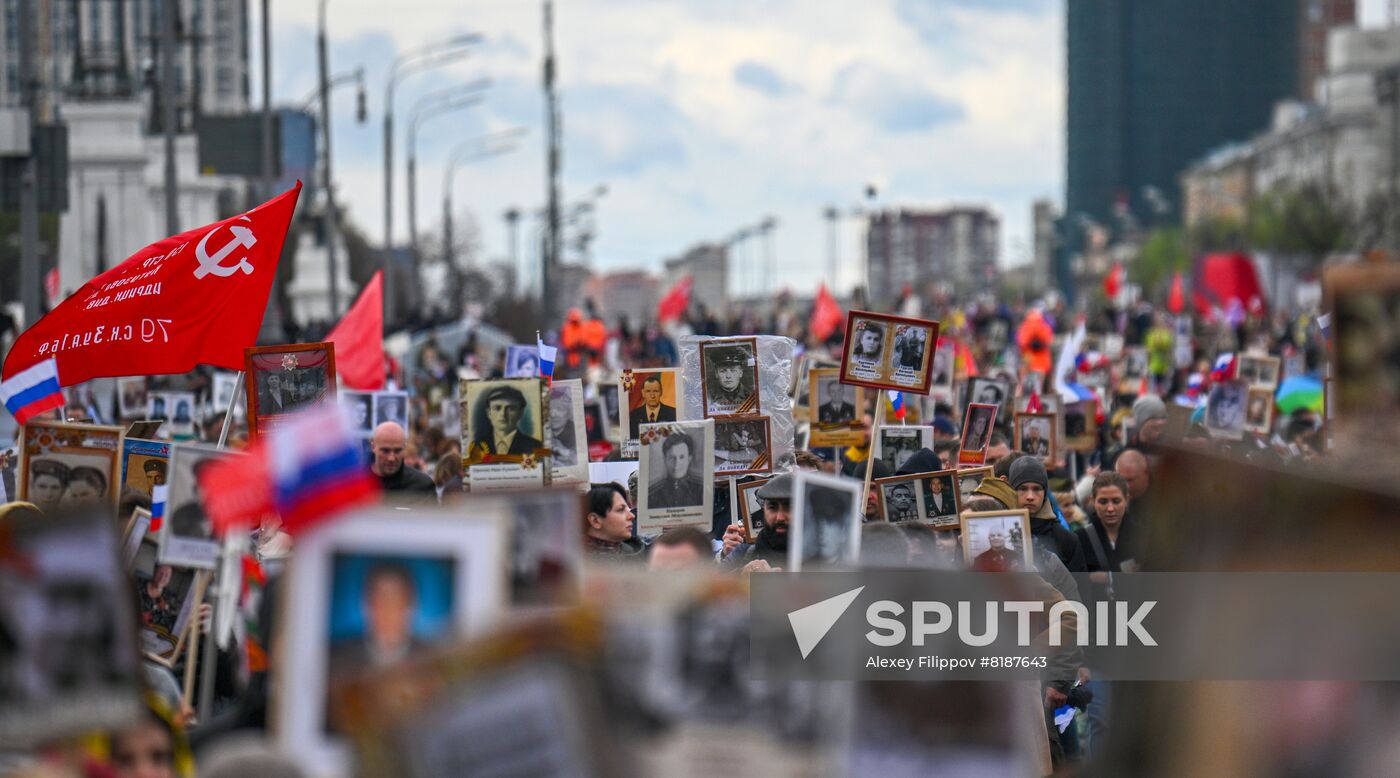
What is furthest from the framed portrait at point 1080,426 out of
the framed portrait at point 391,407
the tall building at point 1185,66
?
the tall building at point 1185,66

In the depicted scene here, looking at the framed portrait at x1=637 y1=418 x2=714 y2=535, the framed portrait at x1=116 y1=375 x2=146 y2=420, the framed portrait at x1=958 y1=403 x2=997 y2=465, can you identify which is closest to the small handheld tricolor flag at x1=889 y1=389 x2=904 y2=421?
the framed portrait at x1=958 y1=403 x2=997 y2=465

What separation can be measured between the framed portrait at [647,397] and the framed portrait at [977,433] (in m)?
1.76

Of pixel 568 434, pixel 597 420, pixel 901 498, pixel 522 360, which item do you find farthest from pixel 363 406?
pixel 901 498

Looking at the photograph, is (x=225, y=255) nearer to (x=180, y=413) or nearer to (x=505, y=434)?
(x=505, y=434)

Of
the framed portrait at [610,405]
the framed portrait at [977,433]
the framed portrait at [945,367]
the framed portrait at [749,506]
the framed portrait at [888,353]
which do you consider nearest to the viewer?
the framed portrait at [749,506]

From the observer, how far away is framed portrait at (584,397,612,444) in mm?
14812

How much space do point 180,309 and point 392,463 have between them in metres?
1.18

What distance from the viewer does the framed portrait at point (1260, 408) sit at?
15.5 meters

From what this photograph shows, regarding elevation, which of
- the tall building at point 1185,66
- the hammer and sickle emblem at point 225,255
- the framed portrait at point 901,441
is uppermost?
the tall building at point 1185,66

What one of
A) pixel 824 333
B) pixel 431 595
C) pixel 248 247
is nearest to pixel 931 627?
pixel 431 595

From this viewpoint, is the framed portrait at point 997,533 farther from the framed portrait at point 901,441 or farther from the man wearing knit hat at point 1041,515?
the framed portrait at point 901,441

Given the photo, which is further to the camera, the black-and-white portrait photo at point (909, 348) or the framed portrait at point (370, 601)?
the black-and-white portrait photo at point (909, 348)

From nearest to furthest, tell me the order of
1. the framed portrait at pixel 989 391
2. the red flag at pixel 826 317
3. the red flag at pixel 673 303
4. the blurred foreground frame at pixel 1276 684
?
the blurred foreground frame at pixel 1276 684
the framed portrait at pixel 989 391
the red flag at pixel 826 317
the red flag at pixel 673 303

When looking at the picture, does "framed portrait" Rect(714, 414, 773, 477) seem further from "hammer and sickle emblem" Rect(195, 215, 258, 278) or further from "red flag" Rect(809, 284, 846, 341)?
"red flag" Rect(809, 284, 846, 341)
